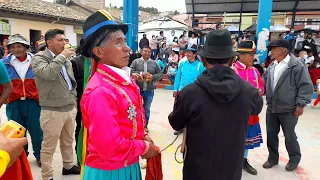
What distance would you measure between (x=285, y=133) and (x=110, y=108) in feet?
10.2

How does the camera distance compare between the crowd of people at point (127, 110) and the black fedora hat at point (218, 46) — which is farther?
the black fedora hat at point (218, 46)

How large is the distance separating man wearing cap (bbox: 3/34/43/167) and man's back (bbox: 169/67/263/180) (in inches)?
98.0

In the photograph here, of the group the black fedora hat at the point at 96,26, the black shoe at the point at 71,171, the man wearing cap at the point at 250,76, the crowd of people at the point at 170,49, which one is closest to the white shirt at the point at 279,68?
the man wearing cap at the point at 250,76

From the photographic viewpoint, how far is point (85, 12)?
92.3ft

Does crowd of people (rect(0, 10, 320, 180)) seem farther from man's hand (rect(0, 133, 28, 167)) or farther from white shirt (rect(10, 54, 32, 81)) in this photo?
white shirt (rect(10, 54, 32, 81))

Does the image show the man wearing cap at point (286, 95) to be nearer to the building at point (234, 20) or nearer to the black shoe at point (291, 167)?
the black shoe at point (291, 167)

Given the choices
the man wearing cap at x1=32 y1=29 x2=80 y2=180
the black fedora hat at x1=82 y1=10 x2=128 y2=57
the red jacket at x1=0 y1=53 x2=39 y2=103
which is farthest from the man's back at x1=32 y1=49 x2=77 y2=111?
the black fedora hat at x1=82 y1=10 x2=128 y2=57

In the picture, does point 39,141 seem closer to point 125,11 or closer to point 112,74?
point 112,74

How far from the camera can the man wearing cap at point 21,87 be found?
3.44 m

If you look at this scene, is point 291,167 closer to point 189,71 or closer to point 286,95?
point 286,95

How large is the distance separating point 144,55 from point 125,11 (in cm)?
455

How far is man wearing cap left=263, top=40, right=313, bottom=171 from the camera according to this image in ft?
11.3

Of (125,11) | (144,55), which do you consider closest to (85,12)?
(125,11)

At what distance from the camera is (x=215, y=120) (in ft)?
5.78
